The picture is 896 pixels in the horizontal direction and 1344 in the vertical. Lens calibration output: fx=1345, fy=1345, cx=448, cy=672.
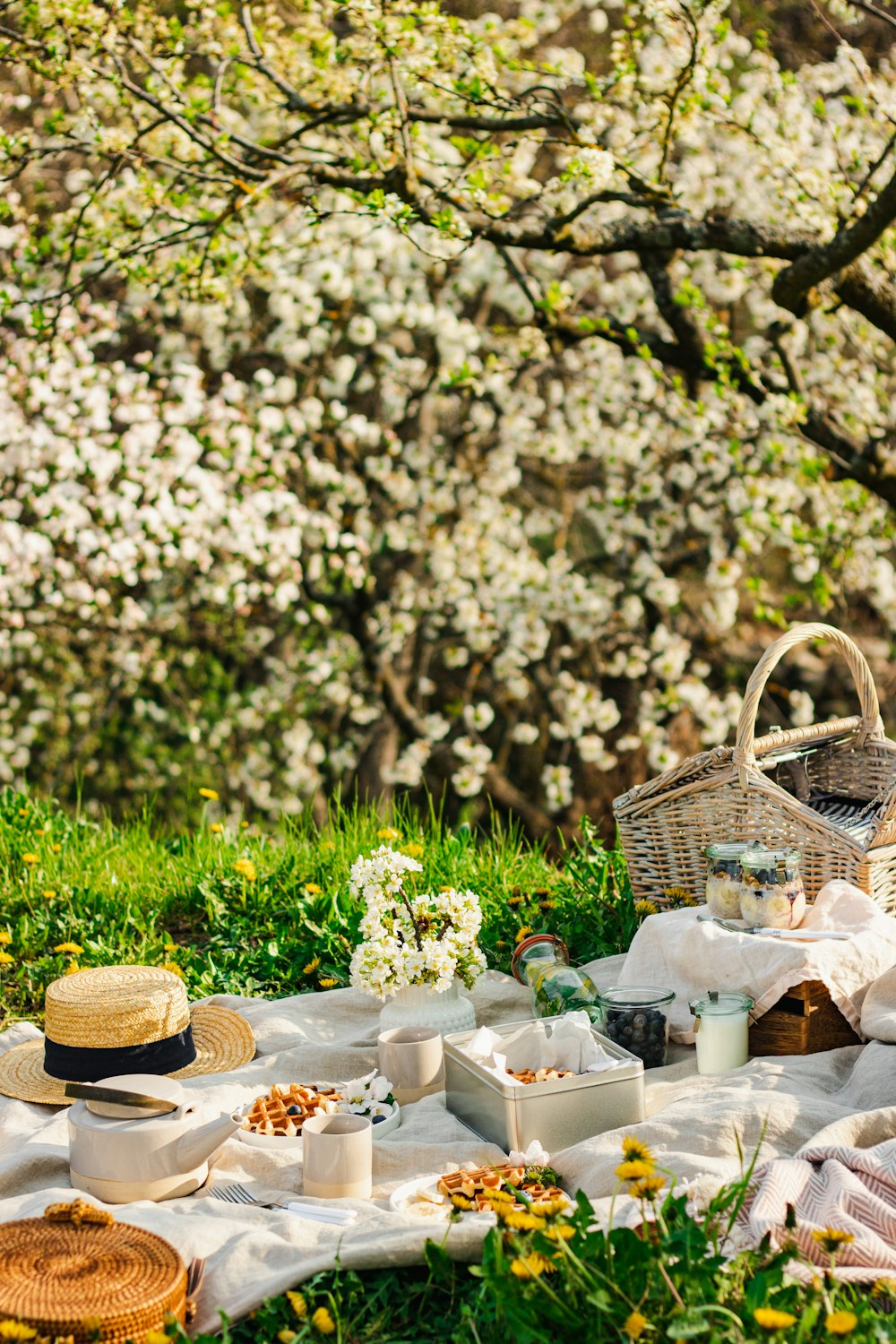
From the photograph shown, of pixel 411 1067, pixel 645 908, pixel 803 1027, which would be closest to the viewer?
pixel 411 1067

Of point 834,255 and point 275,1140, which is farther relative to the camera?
point 834,255

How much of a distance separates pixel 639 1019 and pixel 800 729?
3.75ft

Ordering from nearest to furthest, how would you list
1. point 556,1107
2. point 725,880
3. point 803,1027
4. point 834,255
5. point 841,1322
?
1. point 841,1322
2. point 556,1107
3. point 803,1027
4. point 725,880
5. point 834,255

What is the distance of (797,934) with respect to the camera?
9.87 feet

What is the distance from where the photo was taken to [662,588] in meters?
7.13

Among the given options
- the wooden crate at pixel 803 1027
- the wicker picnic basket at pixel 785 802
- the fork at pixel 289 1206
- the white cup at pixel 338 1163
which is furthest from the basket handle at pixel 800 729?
the fork at pixel 289 1206

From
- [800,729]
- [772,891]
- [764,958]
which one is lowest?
[764,958]

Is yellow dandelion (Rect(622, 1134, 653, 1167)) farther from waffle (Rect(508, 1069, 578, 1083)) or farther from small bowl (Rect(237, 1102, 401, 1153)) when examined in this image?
small bowl (Rect(237, 1102, 401, 1153))

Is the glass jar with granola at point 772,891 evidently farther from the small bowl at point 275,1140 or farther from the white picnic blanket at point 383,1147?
the small bowl at point 275,1140

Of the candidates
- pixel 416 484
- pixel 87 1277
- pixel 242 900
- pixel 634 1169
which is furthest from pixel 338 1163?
pixel 416 484

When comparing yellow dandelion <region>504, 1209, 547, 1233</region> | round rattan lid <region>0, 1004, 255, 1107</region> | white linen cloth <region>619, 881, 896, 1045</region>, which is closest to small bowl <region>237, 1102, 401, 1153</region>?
round rattan lid <region>0, 1004, 255, 1107</region>

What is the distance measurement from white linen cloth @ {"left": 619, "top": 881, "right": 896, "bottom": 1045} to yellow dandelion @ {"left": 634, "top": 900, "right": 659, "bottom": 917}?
1.10ft

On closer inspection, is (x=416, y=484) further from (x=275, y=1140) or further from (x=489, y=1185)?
(x=489, y=1185)

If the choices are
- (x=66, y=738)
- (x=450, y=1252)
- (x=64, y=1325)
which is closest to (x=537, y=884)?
(x=450, y=1252)
